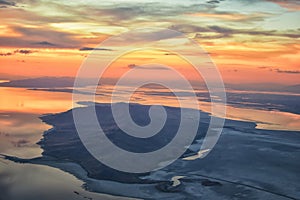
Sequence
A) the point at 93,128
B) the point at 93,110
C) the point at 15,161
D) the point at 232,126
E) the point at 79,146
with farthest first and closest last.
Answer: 1. the point at 93,110
2. the point at 232,126
3. the point at 93,128
4. the point at 79,146
5. the point at 15,161

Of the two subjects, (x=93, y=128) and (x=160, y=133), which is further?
(x=93, y=128)

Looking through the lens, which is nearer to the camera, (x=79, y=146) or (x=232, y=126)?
(x=79, y=146)

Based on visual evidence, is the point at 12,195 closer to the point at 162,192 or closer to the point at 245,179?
the point at 162,192

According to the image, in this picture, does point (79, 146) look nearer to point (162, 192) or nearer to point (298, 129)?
point (162, 192)

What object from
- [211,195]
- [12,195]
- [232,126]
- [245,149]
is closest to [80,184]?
[12,195]

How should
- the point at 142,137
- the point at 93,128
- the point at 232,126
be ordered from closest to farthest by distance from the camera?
1. the point at 142,137
2. the point at 93,128
3. the point at 232,126

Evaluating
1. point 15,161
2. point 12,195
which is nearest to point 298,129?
point 15,161

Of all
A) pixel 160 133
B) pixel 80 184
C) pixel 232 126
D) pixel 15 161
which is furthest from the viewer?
pixel 232 126

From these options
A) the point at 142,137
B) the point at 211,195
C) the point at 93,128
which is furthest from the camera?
the point at 93,128
